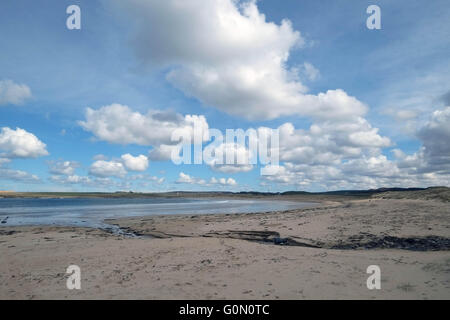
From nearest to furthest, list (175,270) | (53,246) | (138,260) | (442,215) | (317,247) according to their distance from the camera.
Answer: (175,270) → (138,260) → (317,247) → (53,246) → (442,215)

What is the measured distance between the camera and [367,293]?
862 centimetres

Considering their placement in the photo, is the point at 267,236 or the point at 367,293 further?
the point at 267,236

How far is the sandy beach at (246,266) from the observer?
9.05m

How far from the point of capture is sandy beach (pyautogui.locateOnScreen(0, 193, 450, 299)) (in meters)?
9.05

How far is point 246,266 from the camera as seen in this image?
11.8m

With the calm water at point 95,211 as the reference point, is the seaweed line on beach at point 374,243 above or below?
above

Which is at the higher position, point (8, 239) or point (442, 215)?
point (442, 215)

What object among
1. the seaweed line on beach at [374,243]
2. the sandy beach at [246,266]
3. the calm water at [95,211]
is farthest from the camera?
the calm water at [95,211]

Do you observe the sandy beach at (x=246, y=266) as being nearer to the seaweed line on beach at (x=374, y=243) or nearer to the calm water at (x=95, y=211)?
the seaweed line on beach at (x=374, y=243)

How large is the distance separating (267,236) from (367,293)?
12129 millimetres

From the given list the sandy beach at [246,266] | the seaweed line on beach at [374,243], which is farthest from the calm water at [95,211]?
the seaweed line on beach at [374,243]

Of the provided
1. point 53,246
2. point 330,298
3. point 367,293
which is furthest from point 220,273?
point 53,246
